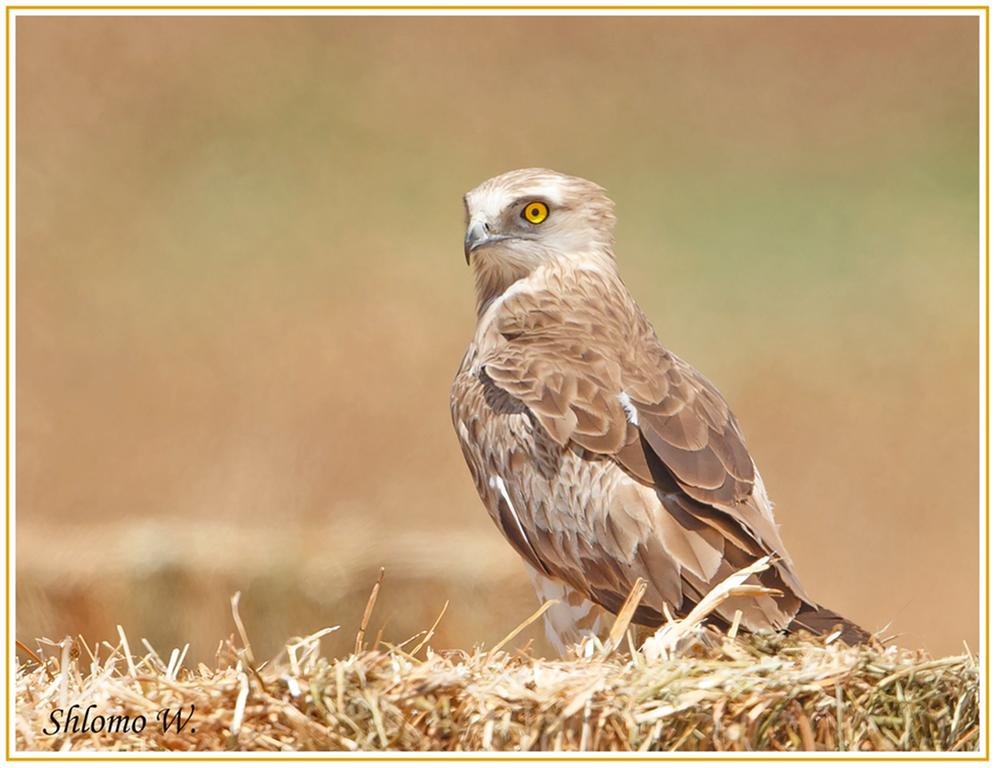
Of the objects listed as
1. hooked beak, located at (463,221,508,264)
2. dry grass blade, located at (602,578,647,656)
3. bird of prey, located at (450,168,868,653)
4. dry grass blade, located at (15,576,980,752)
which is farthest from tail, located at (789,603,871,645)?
hooked beak, located at (463,221,508,264)

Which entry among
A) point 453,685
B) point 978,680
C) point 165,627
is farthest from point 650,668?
point 165,627

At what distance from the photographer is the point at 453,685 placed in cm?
208

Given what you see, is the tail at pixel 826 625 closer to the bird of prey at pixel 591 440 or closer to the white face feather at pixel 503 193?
the bird of prey at pixel 591 440

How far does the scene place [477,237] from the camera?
319cm

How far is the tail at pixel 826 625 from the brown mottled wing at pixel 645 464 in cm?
3

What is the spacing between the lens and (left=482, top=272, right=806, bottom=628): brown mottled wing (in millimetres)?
2635

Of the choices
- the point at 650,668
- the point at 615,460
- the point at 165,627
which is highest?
the point at 615,460

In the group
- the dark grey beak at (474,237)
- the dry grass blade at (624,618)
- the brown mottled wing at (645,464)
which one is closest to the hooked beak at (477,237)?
the dark grey beak at (474,237)

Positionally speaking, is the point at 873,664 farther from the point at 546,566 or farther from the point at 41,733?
the point at 41,733

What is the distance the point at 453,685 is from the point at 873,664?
2.38 ft

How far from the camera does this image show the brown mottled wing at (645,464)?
263 cm

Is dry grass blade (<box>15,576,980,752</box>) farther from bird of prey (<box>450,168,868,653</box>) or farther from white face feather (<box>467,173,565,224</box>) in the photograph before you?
white face feather (<box>467,173,565,224</box>)
